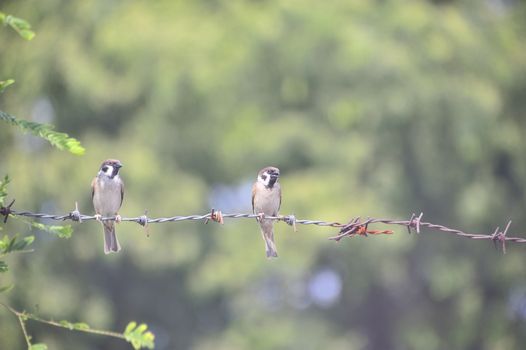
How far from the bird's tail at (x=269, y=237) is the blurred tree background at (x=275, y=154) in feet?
31.2

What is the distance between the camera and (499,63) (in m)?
20.6

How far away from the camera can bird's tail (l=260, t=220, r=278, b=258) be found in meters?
7.35

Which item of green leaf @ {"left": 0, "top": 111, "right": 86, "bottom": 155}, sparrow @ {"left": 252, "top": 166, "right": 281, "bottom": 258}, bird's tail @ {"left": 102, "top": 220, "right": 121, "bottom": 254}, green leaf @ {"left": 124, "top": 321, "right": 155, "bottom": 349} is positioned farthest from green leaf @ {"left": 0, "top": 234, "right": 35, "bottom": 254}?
sparrow @ {"left": 252, "top": 166, "right": 281, "bottom": 258}

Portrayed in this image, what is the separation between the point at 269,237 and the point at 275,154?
438 inches

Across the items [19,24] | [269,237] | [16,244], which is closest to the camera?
[19,24]

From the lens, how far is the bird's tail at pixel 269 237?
7.35 metres

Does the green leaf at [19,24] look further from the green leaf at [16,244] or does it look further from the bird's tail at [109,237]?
the bird's tail at [109,237]

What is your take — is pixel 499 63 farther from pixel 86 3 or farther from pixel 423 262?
pixel 86 3

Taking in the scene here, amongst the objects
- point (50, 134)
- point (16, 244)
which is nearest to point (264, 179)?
point (50, 134)

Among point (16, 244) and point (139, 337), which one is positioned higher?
point (16, 244)

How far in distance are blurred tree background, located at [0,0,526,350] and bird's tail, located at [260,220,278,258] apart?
952 centimetres

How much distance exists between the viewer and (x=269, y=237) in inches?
299

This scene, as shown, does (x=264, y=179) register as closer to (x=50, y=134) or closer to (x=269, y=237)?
(x=269, y=237)

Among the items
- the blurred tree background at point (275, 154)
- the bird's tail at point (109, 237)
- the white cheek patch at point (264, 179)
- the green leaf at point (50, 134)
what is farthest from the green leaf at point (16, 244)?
the blurred tree background at point (275, 154)
